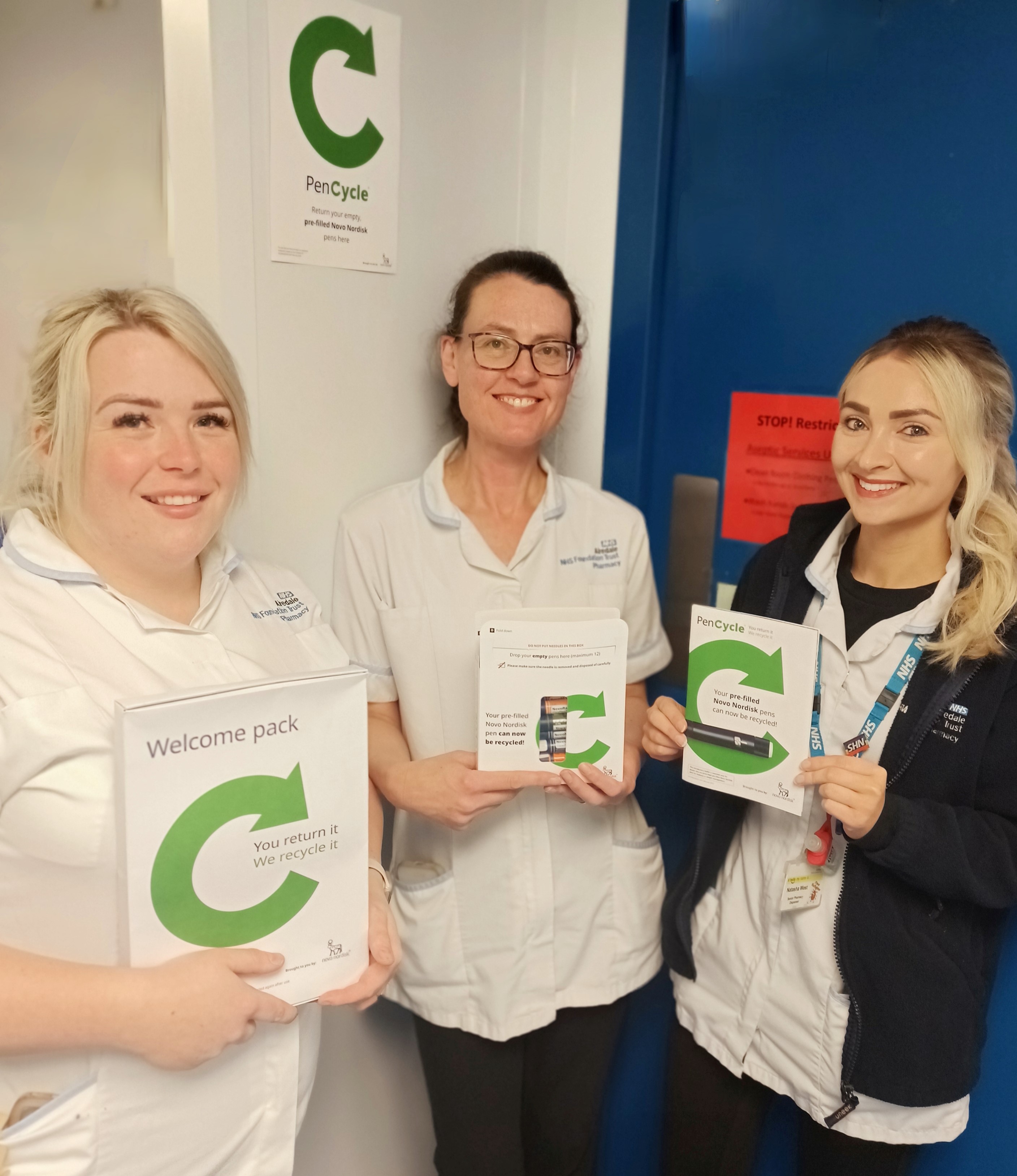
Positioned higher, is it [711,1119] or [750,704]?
[750,704]

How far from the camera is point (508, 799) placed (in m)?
1.56

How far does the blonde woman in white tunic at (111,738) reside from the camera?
1.03 meters

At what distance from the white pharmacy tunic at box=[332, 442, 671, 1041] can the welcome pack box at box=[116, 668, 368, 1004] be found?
0.46 m

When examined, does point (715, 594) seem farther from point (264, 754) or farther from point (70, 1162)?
point (70, 1162)

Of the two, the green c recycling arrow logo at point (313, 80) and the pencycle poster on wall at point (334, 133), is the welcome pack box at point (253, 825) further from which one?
the green c recycling arrow logo at point (313, 80)

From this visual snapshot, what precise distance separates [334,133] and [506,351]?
19.3 inches

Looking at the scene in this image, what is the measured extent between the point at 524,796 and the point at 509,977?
1.05 ft

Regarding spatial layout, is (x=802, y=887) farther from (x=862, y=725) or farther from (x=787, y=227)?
(x=787, y=227)

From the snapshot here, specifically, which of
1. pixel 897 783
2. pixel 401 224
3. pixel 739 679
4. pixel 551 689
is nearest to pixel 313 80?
pixel 401 224

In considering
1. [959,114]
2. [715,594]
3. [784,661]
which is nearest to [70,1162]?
[784,661]

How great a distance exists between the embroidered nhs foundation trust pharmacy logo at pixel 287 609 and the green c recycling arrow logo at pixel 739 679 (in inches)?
24.6

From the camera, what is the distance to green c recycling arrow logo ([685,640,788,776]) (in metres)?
1.40

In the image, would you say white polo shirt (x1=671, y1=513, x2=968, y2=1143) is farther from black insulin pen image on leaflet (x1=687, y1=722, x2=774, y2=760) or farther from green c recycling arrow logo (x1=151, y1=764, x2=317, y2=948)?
green c recycling arrow logo (x1=151, y1=764, x2=317, y2=948)

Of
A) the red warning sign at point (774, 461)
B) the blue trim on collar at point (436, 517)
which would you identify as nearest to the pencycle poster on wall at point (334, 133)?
the blue trim on collar at point (436, 517)
